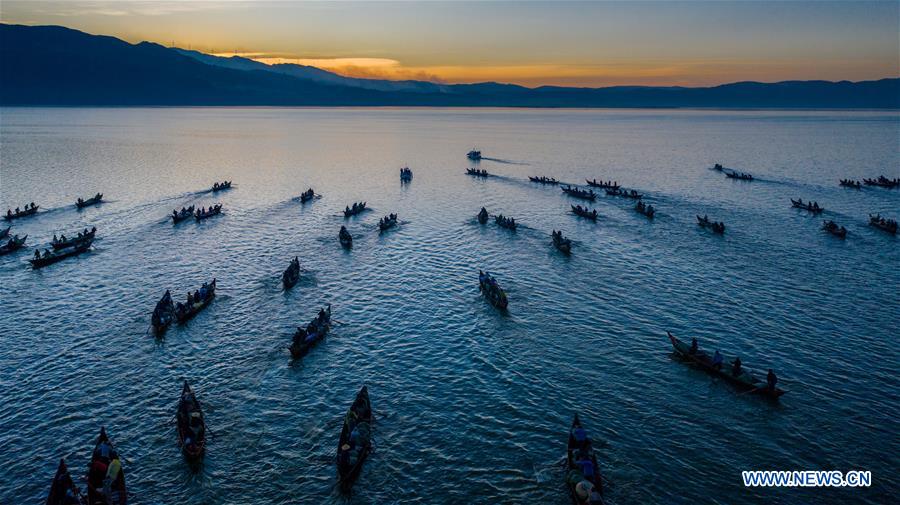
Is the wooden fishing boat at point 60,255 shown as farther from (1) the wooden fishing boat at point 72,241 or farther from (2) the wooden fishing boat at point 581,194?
(2) the wooden fishing boat at point 581,194

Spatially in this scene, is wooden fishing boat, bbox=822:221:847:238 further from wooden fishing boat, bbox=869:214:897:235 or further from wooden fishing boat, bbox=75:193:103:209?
wooden fishing boat, bbox=75:193:103:209

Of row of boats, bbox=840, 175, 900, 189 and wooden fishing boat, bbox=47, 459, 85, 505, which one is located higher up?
row of boats, bbox=840, 175, 900, 189

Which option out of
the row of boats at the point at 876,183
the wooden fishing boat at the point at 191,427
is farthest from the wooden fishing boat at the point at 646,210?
the wooden fishing boat at the point at 191,427

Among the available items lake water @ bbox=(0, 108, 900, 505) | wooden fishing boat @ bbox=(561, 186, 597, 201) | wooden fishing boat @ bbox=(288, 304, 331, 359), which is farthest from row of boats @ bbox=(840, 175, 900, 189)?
Answer: wooden fishing boat @ bbox=(288, 304, 331, 359)

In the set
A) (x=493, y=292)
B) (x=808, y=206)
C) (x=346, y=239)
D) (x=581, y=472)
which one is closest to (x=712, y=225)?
(x=808, y=206)

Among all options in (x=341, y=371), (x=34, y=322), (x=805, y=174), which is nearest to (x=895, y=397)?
(x=341, y=371)

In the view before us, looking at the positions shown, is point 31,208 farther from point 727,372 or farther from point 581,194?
point 727,372
